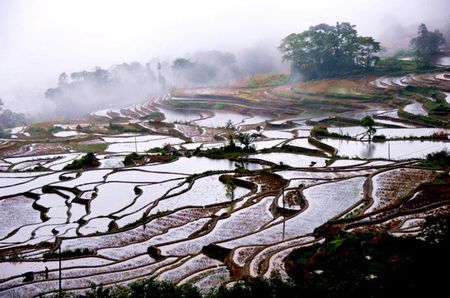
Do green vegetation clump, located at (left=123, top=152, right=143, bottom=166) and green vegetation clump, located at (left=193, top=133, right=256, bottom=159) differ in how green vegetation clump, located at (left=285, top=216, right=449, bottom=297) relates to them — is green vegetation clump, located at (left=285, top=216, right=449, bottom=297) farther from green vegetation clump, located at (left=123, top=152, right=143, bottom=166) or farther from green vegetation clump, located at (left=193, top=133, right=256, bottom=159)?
green vegetation clump, located at (left=123, top=152, right=143, bottom=166)

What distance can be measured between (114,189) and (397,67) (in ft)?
135

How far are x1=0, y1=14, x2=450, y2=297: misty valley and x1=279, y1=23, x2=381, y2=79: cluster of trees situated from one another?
4.34 meters

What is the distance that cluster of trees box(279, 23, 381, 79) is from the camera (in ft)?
188

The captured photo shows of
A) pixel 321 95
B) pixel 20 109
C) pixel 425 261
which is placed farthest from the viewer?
pixel 20 109

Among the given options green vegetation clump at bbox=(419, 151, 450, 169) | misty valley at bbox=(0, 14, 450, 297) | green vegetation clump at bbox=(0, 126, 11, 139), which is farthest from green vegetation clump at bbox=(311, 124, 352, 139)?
green vegetation clump at bbox=(0, 126, 11, 139)

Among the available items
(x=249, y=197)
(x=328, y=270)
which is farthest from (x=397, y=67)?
(x=328, y=270)

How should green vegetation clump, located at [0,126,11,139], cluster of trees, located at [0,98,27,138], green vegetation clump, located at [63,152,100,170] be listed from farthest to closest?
cluster of trees, located at [0,98,27,138], green vegetation clump, located at [0,126,11,139], green vegetation clump, located at [63,152,100,170]

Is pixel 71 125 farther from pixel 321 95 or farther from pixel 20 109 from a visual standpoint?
pixel 321 95

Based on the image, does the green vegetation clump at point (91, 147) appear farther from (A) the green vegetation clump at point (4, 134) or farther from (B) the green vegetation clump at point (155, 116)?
(B) the green vegetation clump at point (155, 116)

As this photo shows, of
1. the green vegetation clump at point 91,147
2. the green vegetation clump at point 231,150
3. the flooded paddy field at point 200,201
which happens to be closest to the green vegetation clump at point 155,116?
the green vegetation clump at point 91,147

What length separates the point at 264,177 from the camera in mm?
24109

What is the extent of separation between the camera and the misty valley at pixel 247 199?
38.1 ft

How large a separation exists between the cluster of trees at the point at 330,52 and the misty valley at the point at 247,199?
4.34 meters

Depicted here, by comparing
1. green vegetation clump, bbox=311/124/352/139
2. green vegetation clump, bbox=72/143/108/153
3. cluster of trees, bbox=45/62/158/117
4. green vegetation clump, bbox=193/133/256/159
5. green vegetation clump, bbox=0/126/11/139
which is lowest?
green vegetation clump, bbox=72/143/108/153
